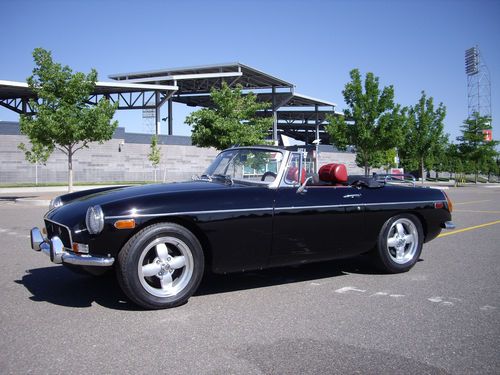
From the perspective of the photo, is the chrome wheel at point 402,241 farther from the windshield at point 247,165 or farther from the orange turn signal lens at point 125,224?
the orange turn signal lens at point 125,224

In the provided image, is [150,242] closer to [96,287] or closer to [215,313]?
[215,313]

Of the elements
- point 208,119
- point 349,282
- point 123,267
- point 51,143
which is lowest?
point 349,282

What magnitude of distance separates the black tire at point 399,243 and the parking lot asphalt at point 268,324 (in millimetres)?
139

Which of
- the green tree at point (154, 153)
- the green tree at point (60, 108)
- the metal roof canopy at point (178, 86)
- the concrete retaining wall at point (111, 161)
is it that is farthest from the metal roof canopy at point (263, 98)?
the green tree at point (60, 108)

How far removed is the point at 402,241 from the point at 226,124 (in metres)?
19.8

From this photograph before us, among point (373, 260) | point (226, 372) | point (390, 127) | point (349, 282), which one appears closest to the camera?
point (226, 372)

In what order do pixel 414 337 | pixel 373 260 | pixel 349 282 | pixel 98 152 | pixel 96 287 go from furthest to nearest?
1. pixel 98 152
2. pixel 373 260
3. pixel 349 282
4. pixel 96 287
5. pixel 414 337

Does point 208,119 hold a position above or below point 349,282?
above

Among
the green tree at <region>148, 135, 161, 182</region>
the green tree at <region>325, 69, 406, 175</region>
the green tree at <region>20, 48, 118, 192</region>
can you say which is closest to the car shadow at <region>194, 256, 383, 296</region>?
the green tree at <region>20, 48, 118, 192</region>

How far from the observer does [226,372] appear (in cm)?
262

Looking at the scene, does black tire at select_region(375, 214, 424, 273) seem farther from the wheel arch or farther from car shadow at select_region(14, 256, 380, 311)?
the wheel arch

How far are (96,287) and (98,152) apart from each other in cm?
3378

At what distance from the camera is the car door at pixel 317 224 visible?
425 cm

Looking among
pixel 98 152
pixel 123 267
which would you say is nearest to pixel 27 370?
pixel 123 267
